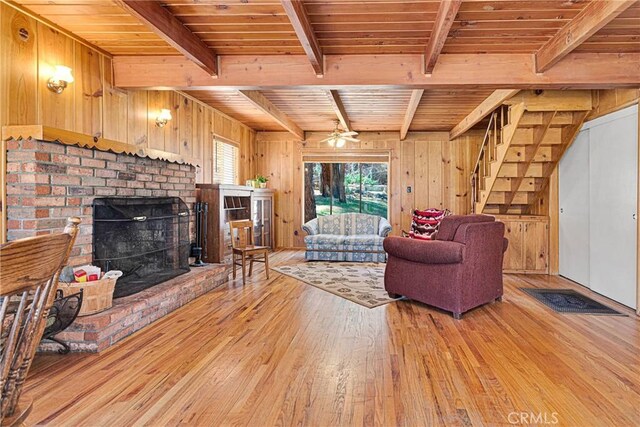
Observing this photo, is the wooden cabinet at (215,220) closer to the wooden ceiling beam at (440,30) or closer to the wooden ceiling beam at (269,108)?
the wooden ceiling beam at (269,108)

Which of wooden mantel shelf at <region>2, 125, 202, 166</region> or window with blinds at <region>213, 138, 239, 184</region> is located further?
window with blinds at <region>213, 138, 239, 184</region>

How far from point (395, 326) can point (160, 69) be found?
3370 mm

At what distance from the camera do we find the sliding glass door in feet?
25.9

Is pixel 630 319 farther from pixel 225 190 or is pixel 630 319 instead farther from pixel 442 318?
pixel 225 190

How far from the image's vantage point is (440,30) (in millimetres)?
2584

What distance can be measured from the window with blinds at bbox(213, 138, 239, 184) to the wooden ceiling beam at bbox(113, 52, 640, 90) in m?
2.34

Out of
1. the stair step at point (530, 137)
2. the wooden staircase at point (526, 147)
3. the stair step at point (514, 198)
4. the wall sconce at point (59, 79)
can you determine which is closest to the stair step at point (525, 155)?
the wooden staircase at point (526, 147)

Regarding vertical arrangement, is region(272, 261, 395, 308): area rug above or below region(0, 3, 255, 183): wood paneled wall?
below

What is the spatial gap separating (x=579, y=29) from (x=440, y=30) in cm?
106

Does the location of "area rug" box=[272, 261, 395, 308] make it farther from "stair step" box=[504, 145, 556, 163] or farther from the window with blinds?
"stair step" box=[504, 145, 556, 163]

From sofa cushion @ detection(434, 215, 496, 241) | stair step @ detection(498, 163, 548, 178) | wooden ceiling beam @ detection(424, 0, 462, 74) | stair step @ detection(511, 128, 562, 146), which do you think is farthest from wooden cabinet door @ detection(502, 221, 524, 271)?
wooden ceiling beam @ detection(424, 0, 462, 74)

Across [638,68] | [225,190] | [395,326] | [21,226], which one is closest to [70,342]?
[21,226]

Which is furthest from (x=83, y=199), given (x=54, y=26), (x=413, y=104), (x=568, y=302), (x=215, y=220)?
(x=568, y=302)

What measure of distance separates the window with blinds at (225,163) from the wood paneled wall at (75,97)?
1013 millimetres
